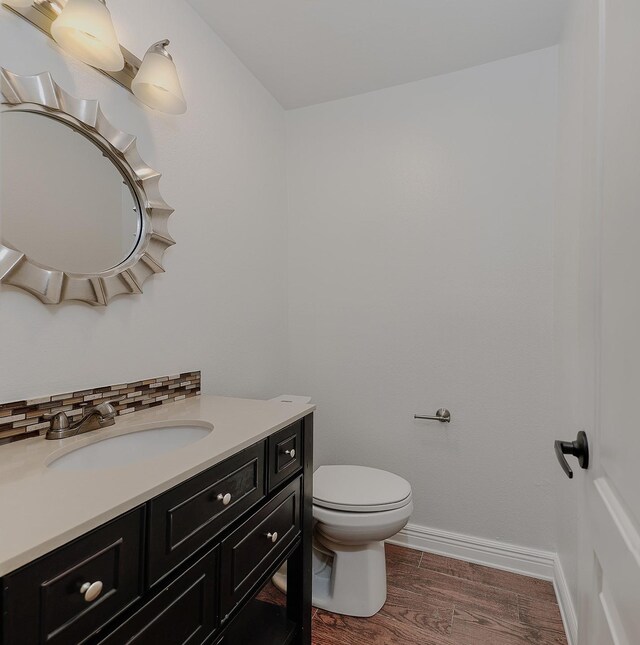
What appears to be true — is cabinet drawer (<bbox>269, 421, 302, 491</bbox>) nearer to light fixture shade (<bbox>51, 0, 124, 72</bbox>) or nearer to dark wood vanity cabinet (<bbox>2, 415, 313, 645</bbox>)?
dark wood vanity cabinet (<bbox>2, 415, 313, 645</bbox>)

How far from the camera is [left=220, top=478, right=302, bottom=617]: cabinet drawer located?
944 millimetres

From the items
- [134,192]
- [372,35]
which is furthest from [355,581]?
[372,35]

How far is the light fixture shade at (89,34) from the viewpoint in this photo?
1.04m

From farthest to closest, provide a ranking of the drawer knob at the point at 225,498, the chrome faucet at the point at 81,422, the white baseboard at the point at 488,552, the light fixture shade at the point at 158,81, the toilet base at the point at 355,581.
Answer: the white baseboard at the point at 488,552, the toilet base at the point at 355,581, the light fixture shade at the point at 158,81, the chrome faucet at the point at 81,422, the drawer knob at the point at 225,498

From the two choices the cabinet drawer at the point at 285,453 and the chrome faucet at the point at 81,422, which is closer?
the chrome faucet at the point at 81,422

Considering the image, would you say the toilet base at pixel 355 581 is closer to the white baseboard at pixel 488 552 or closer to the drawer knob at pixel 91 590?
the white baseboard at pixel 488 552

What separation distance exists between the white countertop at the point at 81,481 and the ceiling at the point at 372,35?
1669mm

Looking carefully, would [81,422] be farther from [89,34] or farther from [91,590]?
[89,34]

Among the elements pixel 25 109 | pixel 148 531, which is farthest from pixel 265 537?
pixel 25 109

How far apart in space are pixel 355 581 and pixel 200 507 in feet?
3.51

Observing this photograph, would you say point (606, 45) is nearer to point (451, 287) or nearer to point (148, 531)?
point (148, 531)

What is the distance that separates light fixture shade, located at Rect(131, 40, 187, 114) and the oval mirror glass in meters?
0.27

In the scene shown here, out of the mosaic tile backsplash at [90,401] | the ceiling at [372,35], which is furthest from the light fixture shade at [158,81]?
→ the mosaic tile backsplash at [90,401]

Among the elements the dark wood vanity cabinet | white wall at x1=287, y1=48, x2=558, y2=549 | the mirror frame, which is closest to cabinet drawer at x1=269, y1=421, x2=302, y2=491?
the dark wood vanity cabinet
